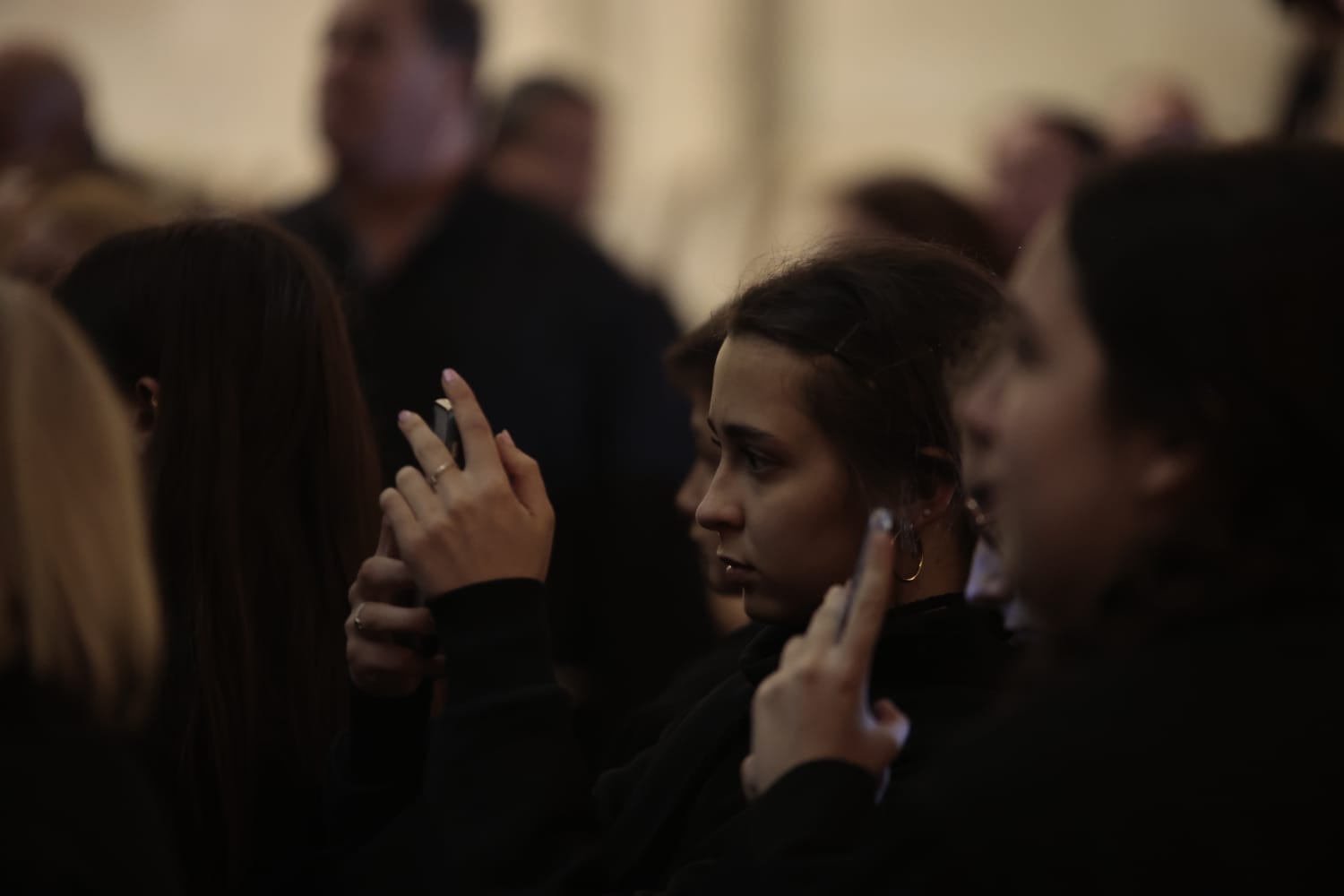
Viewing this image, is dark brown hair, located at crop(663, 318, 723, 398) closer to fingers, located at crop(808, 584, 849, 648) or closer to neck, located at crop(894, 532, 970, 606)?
neck, located at crop(894, 532, 970, 606)

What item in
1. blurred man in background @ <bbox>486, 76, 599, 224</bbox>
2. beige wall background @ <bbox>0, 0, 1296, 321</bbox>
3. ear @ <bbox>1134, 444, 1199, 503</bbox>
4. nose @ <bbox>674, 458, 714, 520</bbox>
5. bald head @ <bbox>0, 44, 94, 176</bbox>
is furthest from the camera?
beige wall background @ <bbox>0, 0, 1296, 321</bbox>

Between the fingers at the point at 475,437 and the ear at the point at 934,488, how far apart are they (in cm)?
43

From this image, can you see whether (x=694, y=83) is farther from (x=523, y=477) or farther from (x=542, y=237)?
(x=523, y=477)

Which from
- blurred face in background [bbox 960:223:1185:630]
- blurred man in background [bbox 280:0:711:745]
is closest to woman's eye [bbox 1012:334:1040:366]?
blurred face in background [bbox 960:223:1185:630]

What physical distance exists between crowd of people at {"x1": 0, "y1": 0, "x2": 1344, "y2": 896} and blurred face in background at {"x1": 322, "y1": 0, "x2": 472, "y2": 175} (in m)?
1.30

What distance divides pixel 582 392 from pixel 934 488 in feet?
6.42

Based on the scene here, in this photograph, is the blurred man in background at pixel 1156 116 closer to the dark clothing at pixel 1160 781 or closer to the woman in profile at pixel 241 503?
the woman in profile at pixel 241 503

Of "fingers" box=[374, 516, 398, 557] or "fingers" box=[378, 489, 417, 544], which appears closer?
"fingers" box=[378, 489, 417, 544]

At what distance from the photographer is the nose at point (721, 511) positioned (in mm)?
1767

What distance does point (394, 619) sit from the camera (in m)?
1.65

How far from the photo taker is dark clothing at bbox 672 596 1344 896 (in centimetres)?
107

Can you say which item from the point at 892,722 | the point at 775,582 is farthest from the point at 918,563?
the point at 892,722

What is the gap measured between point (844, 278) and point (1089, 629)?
648mm

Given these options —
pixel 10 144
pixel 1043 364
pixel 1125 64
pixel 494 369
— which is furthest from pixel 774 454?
pixel 1125 64
